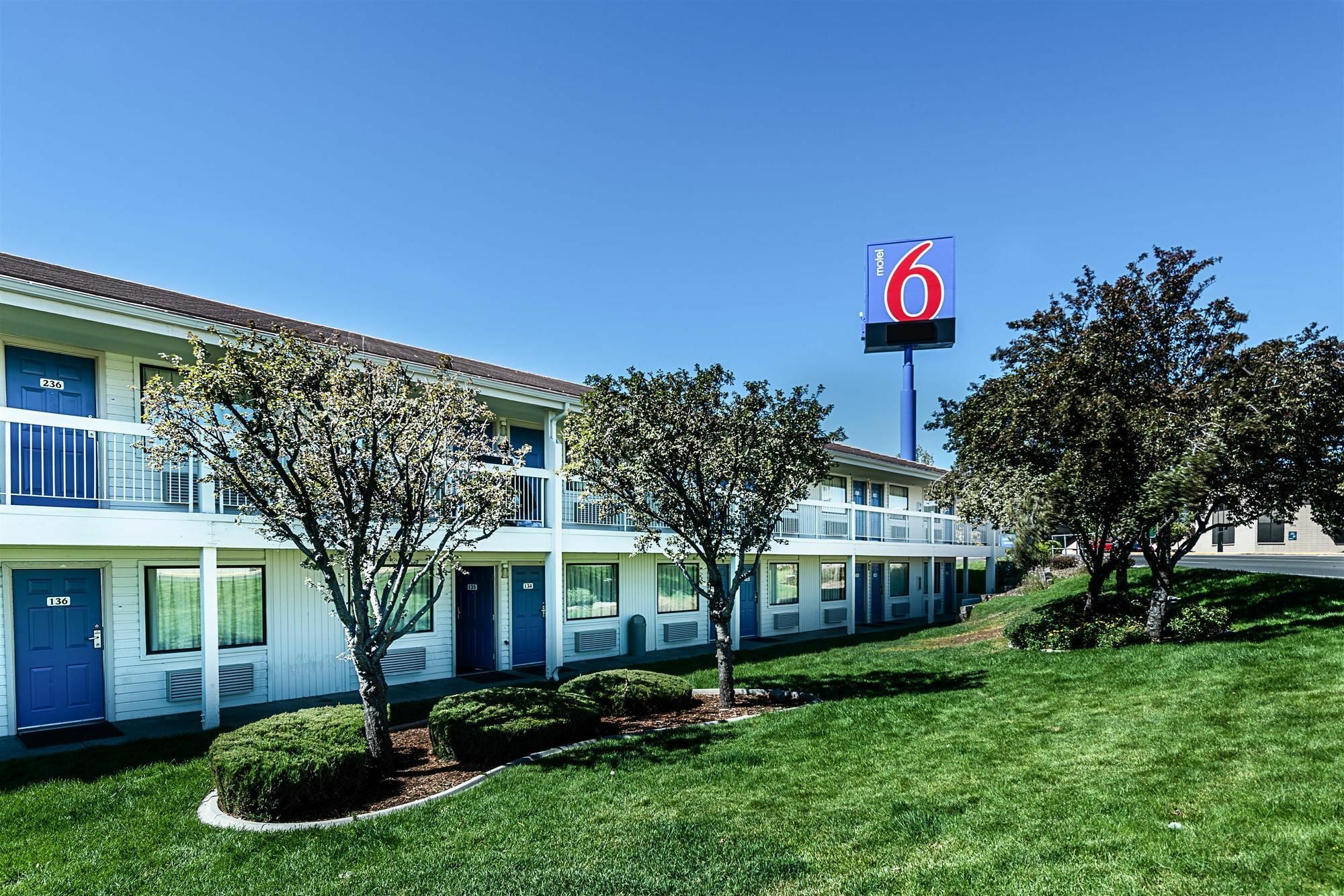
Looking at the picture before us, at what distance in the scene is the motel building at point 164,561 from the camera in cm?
995

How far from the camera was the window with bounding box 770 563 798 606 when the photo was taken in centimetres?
2266

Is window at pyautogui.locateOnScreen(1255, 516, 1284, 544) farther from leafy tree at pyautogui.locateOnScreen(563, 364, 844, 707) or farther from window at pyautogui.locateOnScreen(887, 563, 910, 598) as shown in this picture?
leafy tree at pyautogui.locateOnScreen(563, 364, 844, 707)

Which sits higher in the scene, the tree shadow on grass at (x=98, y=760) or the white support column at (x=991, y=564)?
the tree shadow on grass at (x=98, y=760)

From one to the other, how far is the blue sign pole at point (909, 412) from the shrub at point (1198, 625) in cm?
2700

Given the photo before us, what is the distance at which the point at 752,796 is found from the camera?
6797 mm

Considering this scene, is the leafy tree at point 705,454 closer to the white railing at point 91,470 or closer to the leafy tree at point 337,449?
the leafy tree at point 337,449

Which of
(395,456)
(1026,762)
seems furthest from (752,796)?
(395,456)

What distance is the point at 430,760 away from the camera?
859cm

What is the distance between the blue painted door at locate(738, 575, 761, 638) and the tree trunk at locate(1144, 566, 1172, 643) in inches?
415

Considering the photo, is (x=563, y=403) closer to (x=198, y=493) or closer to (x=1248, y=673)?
(x=198, y=493)

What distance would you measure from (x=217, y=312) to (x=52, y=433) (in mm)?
3174

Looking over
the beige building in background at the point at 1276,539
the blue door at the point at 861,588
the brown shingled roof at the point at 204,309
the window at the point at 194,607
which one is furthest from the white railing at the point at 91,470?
the beige building in background at the point at 1276,539

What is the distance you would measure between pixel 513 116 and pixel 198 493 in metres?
9.08

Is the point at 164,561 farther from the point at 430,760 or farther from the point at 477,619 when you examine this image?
the point at 430,760
